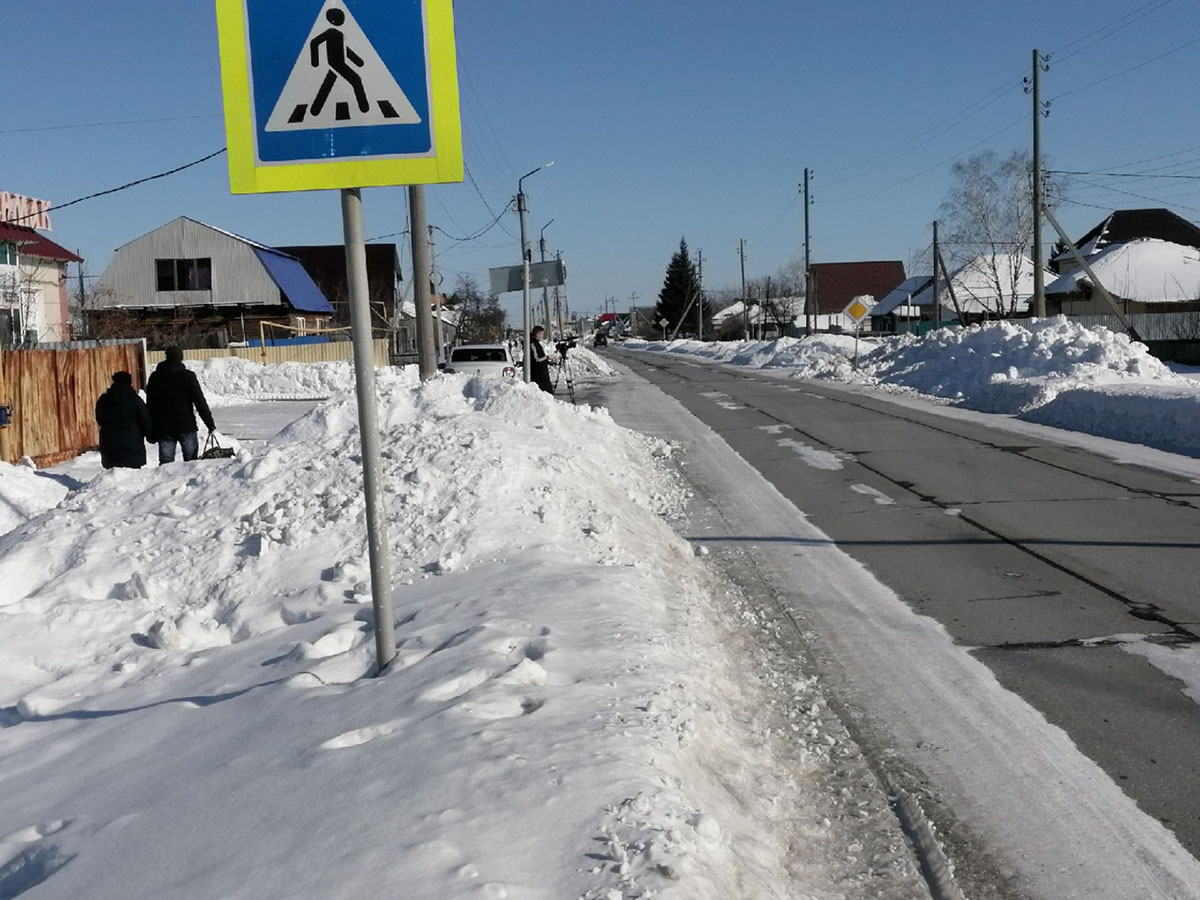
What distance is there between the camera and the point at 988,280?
68688 mm

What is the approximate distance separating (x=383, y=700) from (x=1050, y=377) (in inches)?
930

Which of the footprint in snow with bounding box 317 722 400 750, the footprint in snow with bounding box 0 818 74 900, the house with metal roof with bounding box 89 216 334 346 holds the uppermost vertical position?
the house with metal roof with bounding box 89 216 334 346

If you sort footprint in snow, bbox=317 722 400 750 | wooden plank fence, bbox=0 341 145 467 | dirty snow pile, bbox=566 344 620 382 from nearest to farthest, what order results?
footprint in snow, bbox=317 722 400 750
wooden plank fence, bbox=0 341 145 467
dirty snow pile, bbox=566 344 620 382

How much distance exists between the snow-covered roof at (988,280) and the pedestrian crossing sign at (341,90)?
2410 inches

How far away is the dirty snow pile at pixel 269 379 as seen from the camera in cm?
4009

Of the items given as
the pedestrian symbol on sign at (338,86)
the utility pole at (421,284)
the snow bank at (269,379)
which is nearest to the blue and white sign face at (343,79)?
the pedestrian symbol on sign at (338,86)

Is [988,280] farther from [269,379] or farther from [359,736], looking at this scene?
[359,736]

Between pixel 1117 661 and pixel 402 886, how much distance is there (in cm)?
462

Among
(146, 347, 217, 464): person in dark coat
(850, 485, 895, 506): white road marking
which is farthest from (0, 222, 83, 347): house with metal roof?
(850, 485, 895, 506): white road marking

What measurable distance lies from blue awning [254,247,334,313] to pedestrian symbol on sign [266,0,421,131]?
192 ft

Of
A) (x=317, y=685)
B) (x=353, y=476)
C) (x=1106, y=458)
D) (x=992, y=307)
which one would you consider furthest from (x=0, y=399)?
(x=992, y=307)

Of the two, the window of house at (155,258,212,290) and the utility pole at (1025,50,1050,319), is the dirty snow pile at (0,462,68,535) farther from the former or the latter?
the window of house at (155,258,212,290)

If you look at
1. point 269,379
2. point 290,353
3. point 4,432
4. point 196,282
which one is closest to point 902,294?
point 196,282

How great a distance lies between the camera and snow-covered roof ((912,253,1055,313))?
64656mm
